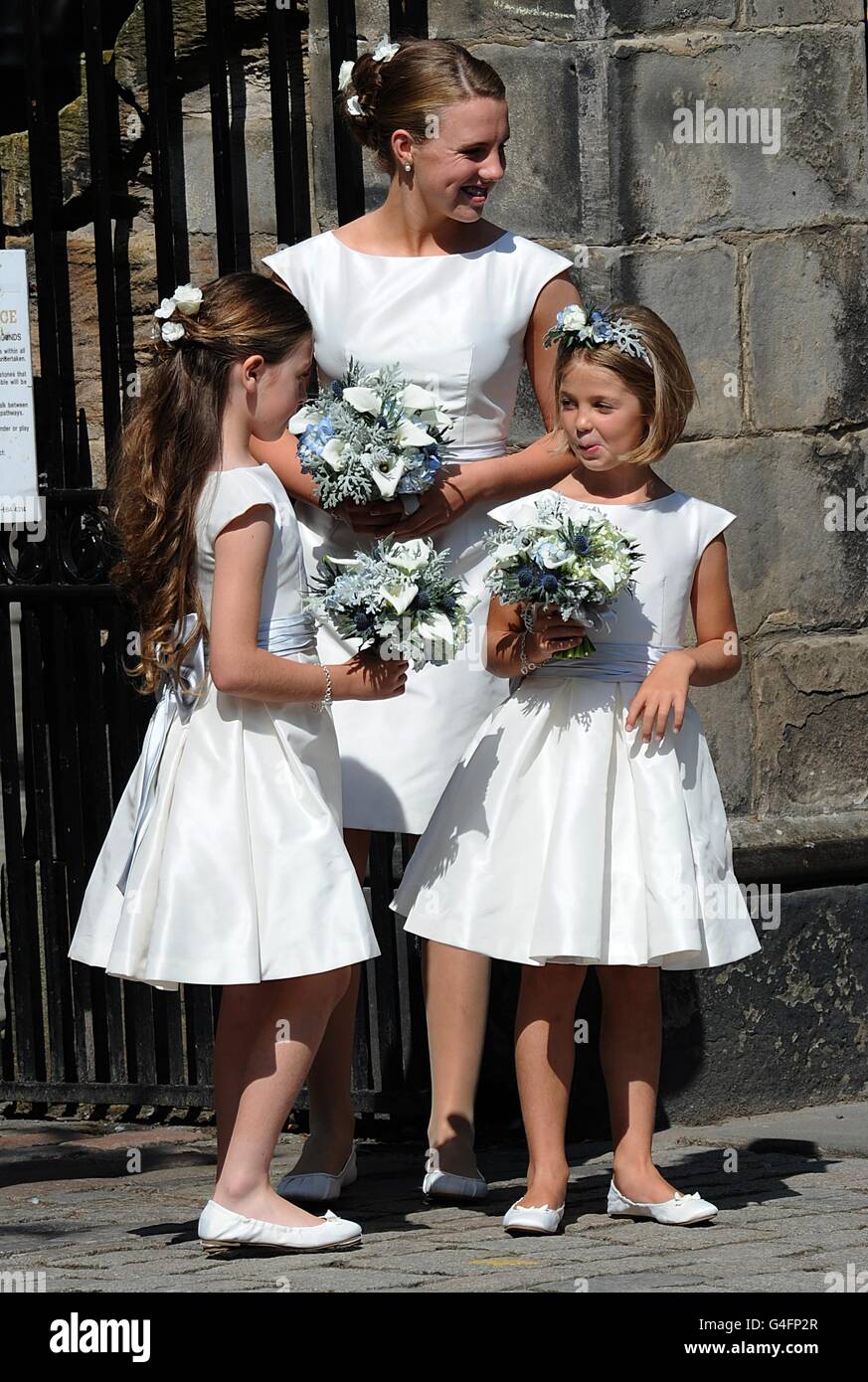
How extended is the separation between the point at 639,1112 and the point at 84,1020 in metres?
1.82

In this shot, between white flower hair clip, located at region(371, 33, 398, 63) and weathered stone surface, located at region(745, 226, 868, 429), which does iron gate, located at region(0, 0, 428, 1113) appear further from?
weathered stone surface, located at region(745, 226, 868, 429)

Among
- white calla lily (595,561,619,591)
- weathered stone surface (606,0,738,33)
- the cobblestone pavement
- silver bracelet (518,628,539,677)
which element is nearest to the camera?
the cobblestone pavement

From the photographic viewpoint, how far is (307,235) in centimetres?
515

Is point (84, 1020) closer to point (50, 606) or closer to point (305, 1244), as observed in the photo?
point (50, 606)

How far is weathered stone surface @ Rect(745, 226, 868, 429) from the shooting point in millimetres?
5180

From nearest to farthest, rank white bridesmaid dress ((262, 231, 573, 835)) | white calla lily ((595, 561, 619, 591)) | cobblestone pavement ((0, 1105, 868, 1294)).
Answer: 1. cobblestone pavement ((0, 1105, 868, 1294))
2. white calla lily ((595, 561, 619, 591))
3. white bridesmaid dress ((262, 231, 573, 835))

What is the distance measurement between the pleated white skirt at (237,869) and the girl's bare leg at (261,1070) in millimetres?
121

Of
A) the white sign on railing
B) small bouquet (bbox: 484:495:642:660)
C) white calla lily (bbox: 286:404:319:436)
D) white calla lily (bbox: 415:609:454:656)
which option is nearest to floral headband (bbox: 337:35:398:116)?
white calla lily (bbox: 286:404:319:436)

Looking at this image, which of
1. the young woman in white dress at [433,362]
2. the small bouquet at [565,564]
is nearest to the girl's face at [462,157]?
the young woman in white dress at [433,362]

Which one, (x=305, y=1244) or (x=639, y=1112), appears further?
(x=639, y=1112)

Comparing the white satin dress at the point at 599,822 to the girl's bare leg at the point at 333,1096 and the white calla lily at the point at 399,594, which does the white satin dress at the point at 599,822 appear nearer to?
the girl's bare leg at the point at 333,1096

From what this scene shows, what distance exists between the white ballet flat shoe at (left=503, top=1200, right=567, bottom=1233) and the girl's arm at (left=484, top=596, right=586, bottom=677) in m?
1.01
